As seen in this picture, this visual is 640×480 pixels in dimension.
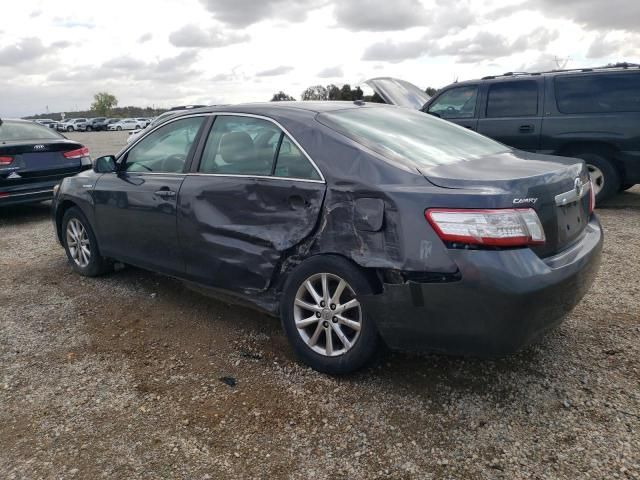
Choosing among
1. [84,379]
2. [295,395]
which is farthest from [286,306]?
[84,379]

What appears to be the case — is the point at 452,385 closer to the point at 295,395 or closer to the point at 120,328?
the point at 295,395

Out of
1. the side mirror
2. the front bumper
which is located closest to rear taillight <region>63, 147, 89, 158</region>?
the side mirror

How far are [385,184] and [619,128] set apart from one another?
556 cm

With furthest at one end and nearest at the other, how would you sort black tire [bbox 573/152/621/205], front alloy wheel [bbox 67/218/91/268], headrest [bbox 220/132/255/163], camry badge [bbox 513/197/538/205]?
black tire [bbox 573/152/621/205] < front alloy wheel [bbox 67/218/91/268] < headrest [bbox 220/132/255/163] < camry badge [bbox 513/197/538/205]

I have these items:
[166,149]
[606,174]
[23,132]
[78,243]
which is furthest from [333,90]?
[166,149]

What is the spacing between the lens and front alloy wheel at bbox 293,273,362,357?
116 inches

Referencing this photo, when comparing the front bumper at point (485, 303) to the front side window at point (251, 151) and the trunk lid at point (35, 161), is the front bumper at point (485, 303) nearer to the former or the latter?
the front side window at point (251, 151)

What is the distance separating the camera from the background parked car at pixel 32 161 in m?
7.41

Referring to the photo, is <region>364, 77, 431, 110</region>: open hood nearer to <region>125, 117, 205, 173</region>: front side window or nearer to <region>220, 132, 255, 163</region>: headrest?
<region>125, 117, 205, 173</region>: front side window

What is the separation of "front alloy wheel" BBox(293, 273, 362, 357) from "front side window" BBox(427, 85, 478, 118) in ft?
19.7

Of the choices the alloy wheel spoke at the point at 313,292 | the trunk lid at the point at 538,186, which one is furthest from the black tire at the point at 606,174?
the alloy wheel spoke at the point at 313,292

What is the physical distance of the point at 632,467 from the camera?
2283mm

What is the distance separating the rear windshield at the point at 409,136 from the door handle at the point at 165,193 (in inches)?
50.7

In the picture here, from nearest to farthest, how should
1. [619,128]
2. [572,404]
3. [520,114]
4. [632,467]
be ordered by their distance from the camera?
[632,467] → [572,404] → [619,128] → [520,114]
